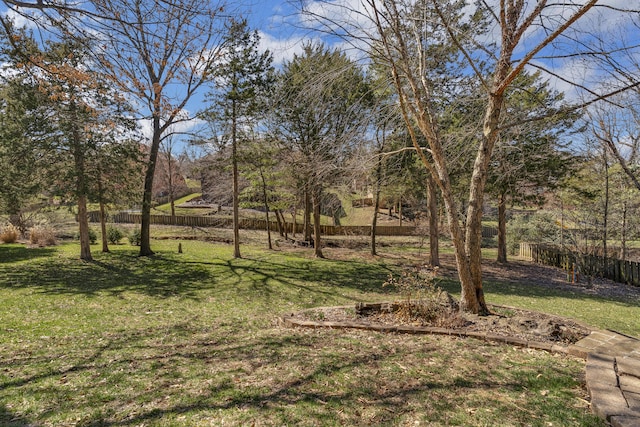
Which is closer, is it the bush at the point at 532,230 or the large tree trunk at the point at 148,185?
the large tree trunk at the point at 148,185

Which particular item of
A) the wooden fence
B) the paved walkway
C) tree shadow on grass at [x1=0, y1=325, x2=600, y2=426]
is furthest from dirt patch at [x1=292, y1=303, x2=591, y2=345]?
the wooden fence

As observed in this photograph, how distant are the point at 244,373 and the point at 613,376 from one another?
132 inches

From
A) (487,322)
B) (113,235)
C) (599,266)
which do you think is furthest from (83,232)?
(599,266)

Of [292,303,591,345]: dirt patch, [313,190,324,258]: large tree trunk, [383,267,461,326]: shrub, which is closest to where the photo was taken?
[292,303,591,345]: dirt patch

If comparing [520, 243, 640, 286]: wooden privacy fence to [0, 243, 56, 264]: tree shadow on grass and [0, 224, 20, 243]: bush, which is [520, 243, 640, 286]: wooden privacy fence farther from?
[0, 224, 20, 243]: bush

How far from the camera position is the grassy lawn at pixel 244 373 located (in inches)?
105

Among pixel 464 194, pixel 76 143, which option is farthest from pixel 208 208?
pixel 464 194

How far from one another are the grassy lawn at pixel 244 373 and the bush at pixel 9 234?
11.4m

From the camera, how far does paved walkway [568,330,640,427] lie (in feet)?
8.15

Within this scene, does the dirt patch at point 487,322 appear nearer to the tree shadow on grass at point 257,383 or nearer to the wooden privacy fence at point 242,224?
the tree shadow on grass at point 257,383

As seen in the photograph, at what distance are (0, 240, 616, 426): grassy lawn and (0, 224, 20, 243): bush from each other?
1136 centimetres

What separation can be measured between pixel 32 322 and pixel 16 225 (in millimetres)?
14730

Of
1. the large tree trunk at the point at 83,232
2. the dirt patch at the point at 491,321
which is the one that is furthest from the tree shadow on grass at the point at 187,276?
the dirt patch at the point at 491,321

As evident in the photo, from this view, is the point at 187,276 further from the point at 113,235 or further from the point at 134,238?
the point at 113,235
